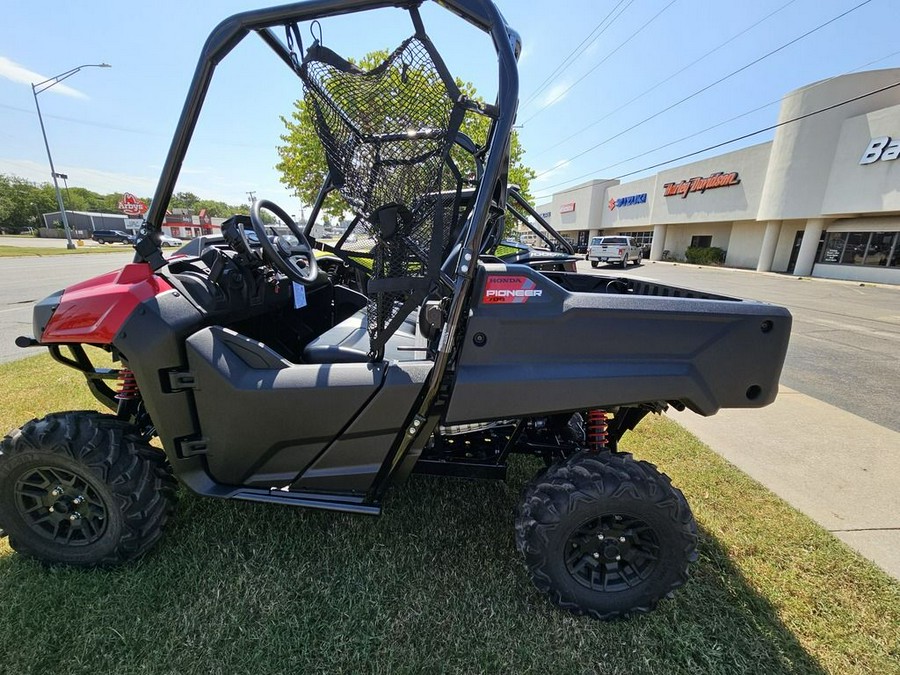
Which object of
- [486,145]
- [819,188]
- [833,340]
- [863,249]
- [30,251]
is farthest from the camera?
[30,251]

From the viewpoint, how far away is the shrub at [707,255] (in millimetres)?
27594

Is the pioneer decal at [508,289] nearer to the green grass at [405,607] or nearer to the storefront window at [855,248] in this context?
the green grass at [405,607]

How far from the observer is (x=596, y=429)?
1.98 meters

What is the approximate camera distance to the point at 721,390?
5.31ft

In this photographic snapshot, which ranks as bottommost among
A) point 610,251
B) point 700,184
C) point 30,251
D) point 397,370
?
point 30,251

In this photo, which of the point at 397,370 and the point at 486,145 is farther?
the point at 397,370

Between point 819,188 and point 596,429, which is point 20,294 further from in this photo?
Result: point 819,188

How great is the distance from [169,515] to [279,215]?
5.90 ft

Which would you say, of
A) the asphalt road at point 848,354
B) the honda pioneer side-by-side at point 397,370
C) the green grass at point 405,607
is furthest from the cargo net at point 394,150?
the asphalt road at point 848,354

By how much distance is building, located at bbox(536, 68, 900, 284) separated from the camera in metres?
17.8

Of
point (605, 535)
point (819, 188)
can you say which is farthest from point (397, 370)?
point (819, 188)

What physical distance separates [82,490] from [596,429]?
238 centimetres

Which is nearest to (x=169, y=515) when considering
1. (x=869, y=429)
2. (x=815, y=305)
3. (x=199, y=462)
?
(x=199, y=462)

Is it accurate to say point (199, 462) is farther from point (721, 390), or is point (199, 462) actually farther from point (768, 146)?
point (768, 146)
